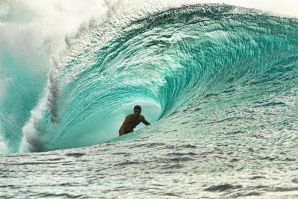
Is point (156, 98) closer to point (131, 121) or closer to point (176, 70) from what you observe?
point (176, 70)

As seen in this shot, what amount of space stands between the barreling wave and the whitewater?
0.10 ft

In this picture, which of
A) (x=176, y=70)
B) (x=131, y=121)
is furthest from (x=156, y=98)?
(x=131, y=121)

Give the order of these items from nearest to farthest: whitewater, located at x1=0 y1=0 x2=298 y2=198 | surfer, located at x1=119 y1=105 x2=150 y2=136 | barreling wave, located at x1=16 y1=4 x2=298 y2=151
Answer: whitewater, located at x1=0 y1=0 x2=298 y2=198, barreling wave, located at x1=16 y1=4 x2=298 y2=151, surfer, located at x1=119 y1=105 x2=150 y2=136

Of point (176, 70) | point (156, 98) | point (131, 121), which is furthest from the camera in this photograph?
point (156, 98)

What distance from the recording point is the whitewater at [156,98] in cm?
240

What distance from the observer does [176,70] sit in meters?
10.2

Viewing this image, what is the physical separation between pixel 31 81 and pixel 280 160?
32.3ft

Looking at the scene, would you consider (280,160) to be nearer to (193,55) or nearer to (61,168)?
(61,168)

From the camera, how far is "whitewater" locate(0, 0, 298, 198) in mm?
2398

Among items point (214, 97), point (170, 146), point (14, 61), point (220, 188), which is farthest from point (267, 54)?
point (14, 61)

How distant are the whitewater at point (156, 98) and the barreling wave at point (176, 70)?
0.03m

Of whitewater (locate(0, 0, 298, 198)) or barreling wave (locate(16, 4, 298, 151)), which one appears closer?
whitewater (locate(0, 0, 298, 198))

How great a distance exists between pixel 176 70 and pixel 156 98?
6.45 ft

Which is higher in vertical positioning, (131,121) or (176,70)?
(176,70)
